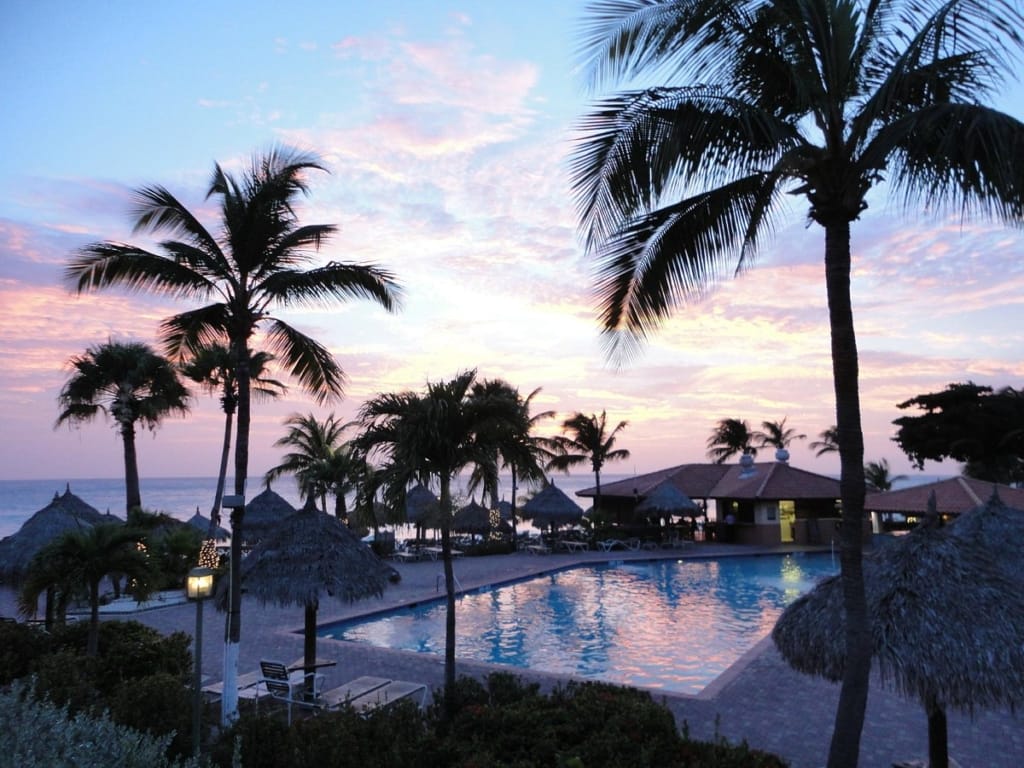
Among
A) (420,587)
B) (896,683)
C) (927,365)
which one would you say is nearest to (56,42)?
(896,683)

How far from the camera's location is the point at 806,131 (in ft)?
19.9

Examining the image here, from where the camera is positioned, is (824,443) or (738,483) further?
(824,443)

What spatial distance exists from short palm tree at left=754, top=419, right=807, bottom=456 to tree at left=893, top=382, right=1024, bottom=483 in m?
6.48

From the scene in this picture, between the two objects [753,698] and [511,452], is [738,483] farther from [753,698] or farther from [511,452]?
[511,452]

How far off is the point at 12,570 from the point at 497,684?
481 inches

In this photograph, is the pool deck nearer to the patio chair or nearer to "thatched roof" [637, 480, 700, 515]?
the patio chair

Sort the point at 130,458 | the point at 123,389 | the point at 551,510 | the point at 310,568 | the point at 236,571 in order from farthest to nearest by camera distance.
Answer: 1. the point at 551,510
2. the point at 130,458
3. the point at 123,389
4. the point at 310,568
5. the point at 236,571

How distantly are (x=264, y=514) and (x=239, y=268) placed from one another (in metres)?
16.8

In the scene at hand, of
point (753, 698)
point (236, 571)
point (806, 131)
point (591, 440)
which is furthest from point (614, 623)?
point (591, 440)

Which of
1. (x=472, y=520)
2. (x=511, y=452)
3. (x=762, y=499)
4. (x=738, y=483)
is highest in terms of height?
(x=511, y=452)

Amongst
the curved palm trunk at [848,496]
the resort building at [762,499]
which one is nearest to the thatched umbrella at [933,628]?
the curved palm trunk at [848,496]

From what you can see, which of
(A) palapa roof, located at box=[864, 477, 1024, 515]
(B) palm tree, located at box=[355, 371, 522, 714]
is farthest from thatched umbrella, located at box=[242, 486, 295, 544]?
(A) palapa roof, located at box=[864, 477, 1024, 515]

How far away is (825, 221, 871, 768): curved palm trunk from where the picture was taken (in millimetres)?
5301

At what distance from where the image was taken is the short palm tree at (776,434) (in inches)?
1818
